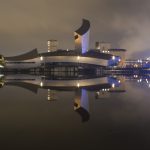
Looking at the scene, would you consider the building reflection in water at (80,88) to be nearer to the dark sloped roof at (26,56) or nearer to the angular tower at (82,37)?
the angular tower at (82,37)

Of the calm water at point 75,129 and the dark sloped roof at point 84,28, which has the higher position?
the dark sloped roof at point 84,28

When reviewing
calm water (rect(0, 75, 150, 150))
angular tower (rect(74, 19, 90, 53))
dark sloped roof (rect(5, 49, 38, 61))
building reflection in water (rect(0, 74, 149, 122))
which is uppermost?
angular tower (rect(74, 19, 90, 53))

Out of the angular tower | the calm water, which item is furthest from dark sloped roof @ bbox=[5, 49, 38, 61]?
the calm water

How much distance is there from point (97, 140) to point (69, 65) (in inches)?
3371

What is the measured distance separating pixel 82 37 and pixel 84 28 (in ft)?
13.2

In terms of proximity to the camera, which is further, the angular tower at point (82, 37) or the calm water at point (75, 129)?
the angular tower at point (82, 37)

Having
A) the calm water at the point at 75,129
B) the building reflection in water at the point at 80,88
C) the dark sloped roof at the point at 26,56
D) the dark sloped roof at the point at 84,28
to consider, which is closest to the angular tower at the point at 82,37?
the dark sloped roof at the point at 84,28

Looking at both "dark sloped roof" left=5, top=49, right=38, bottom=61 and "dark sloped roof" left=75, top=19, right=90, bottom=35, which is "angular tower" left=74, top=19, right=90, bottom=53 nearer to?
"dark sloped roof" left=75, top=19, right=90, bottom=35

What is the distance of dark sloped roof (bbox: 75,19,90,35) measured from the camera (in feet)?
306

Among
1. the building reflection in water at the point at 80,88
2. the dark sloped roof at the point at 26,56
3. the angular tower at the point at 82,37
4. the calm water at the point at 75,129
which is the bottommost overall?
the calm water at the point at 75,129

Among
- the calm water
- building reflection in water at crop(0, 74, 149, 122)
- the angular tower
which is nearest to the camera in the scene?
the calm water

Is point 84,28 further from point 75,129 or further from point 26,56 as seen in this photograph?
point 75,129

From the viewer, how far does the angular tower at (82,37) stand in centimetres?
9319

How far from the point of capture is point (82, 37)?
93.2m
